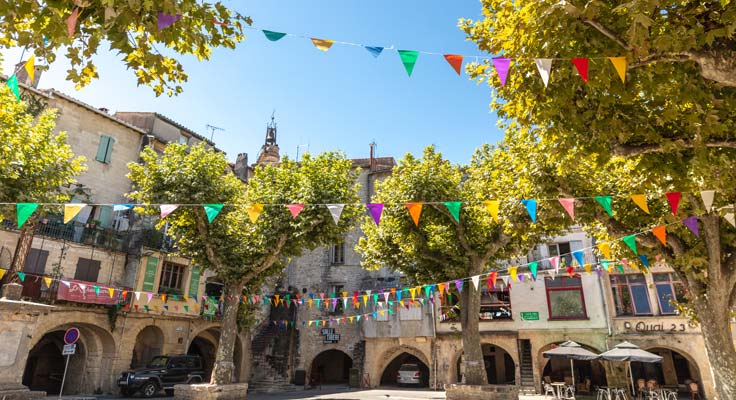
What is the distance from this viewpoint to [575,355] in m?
17.0

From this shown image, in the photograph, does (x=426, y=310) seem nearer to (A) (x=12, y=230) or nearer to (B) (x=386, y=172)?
(B) (x=386, y=172)

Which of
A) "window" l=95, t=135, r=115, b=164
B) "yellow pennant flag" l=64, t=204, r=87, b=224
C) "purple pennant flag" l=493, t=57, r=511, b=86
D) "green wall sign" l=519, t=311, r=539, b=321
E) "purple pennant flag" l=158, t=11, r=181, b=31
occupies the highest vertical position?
"window" l=95, t=135, r=115, b=164

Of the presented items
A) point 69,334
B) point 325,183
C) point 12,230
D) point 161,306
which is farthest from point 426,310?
point 12,230

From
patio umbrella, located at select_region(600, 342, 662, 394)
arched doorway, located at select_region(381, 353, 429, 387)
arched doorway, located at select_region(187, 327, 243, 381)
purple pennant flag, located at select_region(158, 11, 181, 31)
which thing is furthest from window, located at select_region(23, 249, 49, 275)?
patio umbrella, located at select_region(600, 342, 662, 394)

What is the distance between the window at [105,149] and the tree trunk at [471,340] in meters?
18.5

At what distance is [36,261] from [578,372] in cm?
2522

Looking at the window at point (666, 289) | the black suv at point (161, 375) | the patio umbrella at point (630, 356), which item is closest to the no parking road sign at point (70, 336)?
the black suv at point (161, 375)

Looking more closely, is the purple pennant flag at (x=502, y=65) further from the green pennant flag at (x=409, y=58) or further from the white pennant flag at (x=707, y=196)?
the white pennant flag at (x=707, y=196)

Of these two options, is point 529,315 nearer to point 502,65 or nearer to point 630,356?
point 630,356

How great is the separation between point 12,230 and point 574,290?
24.4 m

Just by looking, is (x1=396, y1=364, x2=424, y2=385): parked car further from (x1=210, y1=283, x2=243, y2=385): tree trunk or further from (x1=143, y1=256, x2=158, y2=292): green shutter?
(x1=143, y1=256, x2=158, y2=292): green shutter

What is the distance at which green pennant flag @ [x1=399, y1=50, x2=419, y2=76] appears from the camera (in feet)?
20.3

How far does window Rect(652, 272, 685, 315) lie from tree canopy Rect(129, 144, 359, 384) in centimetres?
1472

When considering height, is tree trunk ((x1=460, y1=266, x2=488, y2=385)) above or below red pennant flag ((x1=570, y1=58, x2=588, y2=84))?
below
